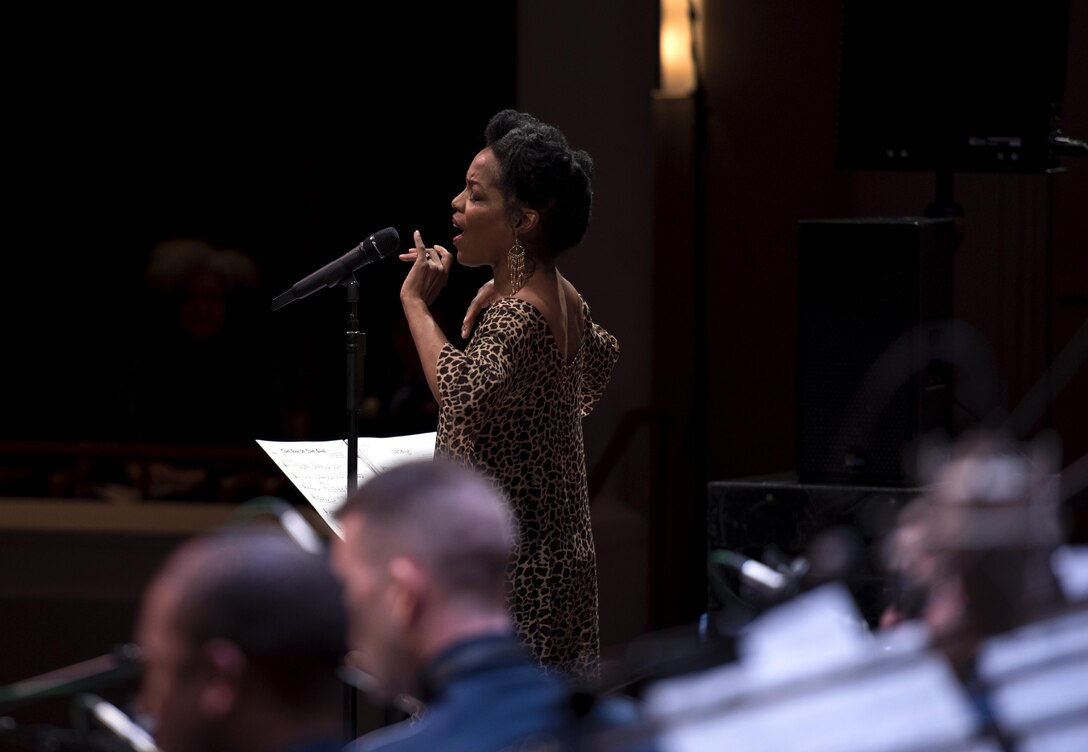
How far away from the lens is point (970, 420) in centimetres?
397

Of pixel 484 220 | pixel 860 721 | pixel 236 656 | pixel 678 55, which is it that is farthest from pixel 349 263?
pixel 678 55

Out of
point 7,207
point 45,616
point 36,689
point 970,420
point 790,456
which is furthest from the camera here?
point 7,207

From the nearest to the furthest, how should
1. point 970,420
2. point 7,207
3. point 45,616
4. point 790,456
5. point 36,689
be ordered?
point 36,689 < point 970,420 < point 45,616 < point 790,456 < point 7,207

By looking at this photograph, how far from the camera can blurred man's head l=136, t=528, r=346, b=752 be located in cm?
118

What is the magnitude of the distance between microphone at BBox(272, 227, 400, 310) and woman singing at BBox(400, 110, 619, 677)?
82mm

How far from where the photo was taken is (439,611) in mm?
1365

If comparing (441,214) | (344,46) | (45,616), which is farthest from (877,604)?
(344,46)

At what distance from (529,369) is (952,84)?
1.05 m

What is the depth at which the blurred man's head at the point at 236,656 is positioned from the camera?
1185 millimetres

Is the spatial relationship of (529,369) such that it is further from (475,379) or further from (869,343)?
(869,343)

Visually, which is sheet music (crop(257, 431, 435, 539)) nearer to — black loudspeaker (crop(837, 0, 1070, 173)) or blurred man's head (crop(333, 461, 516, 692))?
black loudspeaker (crop(837, 0, 1070, 173))

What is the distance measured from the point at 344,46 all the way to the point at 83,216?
1196mm

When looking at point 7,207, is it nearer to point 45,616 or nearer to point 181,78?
point 181,78

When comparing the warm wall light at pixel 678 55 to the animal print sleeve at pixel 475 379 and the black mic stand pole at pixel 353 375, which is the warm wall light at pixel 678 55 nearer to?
the black mic stand pole at pixel 353 375
